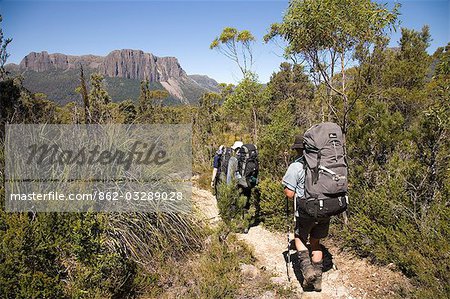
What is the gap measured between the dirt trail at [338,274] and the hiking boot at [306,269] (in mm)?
174

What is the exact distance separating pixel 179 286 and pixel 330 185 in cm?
214

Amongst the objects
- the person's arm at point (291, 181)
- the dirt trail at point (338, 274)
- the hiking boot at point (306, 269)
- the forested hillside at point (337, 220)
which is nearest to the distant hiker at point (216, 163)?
the forested hillside at point (337, 220)

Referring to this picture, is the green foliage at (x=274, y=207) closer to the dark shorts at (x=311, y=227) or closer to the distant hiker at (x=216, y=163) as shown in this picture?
the distant hiker at (x=216, y=163)

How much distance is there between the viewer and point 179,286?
3.34m

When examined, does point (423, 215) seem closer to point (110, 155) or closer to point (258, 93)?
point (110, 155)

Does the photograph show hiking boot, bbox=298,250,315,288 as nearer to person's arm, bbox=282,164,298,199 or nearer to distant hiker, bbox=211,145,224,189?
person's arm, bbox=282,164,298,199

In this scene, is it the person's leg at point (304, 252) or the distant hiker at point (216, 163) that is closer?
the person's leg at point (304, 252)

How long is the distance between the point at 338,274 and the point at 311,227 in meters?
0.94

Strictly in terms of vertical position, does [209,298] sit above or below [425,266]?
below

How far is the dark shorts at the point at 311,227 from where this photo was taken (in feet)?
10.6

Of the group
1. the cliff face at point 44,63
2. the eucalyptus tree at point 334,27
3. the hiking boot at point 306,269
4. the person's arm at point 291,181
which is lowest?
the hiking boot at point 306,269

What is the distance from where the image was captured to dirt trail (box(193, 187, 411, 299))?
321cm

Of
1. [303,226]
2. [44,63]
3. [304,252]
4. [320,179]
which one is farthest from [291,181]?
[44,63]

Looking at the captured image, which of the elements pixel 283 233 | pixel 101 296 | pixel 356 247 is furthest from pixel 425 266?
pixel 101 296
